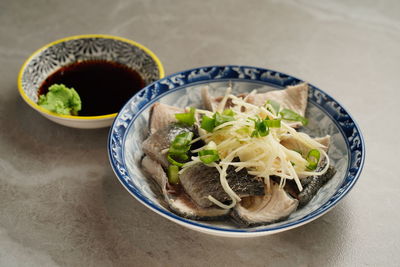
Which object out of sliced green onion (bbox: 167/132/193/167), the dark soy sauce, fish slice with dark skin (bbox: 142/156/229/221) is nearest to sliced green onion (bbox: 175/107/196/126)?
sliced green onion (bbox: 167/132/193/167)

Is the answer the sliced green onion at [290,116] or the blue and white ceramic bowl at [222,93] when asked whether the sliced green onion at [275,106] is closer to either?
the sliced green onion at [290,116]

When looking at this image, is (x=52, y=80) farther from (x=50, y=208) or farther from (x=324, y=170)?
(x=324, y=170)

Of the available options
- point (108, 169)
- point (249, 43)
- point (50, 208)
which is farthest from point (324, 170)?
point (249, 43)

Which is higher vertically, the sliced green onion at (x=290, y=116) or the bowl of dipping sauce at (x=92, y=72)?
the sliced green onion at (x=290, y=116)

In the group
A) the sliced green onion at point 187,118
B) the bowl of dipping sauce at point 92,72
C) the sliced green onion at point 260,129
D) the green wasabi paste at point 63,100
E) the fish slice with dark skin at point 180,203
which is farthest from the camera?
the bowl of dipping sauce at point 92,72

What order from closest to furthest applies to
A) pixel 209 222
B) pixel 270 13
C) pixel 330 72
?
pixel 209 222, pixel 330 72, pixel 270 13

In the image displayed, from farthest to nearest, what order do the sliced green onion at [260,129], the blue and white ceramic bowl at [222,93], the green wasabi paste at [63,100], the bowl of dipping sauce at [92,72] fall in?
the bowl of dipping sauce at [92,72], the green wasabi paste at [63,100], the sliced green onion at [260,129], the blue and white ceramic bowl at [222,93]

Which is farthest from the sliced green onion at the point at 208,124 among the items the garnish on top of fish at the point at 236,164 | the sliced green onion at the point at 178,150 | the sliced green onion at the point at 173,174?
the sliced green onion at the point at 173,174

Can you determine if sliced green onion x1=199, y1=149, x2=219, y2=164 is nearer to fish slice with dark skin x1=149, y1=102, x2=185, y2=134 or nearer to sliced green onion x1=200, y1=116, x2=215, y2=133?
sliced green onion x1=200, y1=116, x2=215, y2=133
